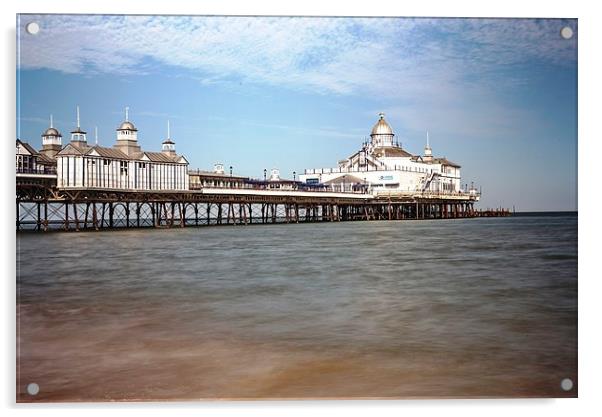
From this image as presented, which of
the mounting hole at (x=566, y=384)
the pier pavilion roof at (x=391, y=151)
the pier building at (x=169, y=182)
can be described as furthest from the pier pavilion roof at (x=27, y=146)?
the pier pavilion roof at (x=391, y=151)

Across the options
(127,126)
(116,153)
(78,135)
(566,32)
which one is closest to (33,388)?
(127,126)

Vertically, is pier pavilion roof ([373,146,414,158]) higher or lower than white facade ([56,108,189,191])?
higher

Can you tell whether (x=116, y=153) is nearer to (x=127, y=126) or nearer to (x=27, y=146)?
(x=127, y=126)

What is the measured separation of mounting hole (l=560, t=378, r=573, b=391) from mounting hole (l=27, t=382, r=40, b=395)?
4.03 metres

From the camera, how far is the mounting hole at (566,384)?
5.82 meters

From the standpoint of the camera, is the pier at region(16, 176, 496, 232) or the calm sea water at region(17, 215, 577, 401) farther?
the pier at region(16, 176, 496, 232)

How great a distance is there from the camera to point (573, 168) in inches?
256

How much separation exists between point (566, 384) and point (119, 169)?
36.0 feet

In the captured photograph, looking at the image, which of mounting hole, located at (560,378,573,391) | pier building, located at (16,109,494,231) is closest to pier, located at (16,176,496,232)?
pier building, located at (16,109,494,231)

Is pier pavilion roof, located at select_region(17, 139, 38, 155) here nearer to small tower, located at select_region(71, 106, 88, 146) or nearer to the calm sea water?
small tower, located at select_region(71, 106, 88, 146)

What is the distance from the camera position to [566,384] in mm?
5836

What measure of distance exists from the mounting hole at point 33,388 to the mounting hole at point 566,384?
403 centimetres

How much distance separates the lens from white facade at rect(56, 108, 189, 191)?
465 inches

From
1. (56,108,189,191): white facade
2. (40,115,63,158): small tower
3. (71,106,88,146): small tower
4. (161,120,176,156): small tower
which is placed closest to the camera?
(40,115,63,158): small tower
